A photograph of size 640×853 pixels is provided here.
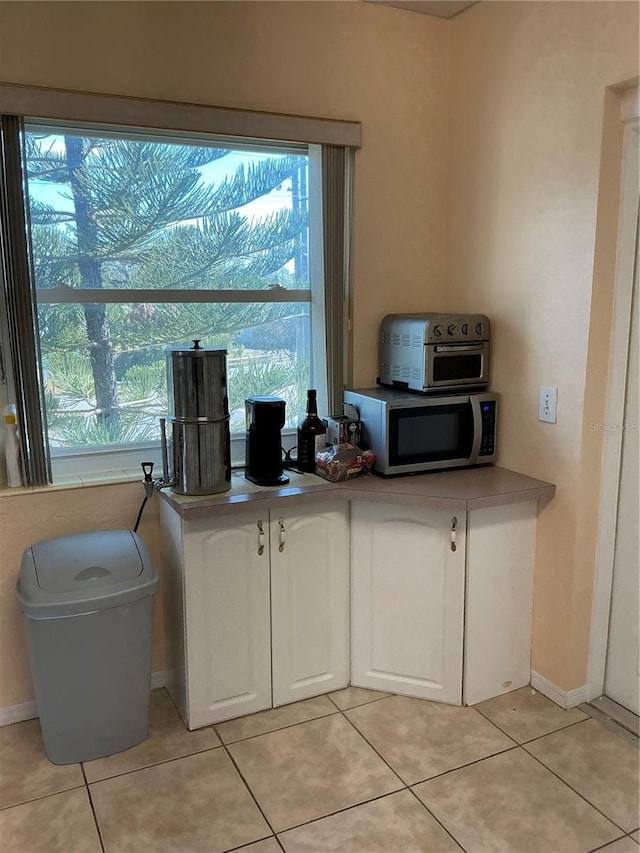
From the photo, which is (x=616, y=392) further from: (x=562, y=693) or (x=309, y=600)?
Result: (x=309, y=600)

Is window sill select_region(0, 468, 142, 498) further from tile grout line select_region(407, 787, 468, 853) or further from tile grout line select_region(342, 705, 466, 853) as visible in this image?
tile grout line select_region(407, 787, 468, 853)

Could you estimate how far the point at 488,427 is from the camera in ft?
8.96

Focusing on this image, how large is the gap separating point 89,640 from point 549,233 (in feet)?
6.81

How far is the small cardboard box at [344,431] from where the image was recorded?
269cm

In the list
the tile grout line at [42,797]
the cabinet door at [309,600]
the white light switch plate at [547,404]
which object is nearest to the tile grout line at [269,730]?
the cabinet door at [309,600]

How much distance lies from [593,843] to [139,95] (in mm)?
2742

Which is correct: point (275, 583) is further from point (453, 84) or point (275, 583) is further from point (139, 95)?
point (453, 84)

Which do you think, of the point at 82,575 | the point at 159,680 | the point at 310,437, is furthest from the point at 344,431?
the point at 159,680

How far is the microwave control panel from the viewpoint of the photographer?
8.90ft

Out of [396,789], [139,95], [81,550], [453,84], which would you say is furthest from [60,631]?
[453,84]

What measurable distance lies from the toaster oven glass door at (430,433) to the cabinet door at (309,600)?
32cm

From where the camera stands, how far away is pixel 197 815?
6.69ft

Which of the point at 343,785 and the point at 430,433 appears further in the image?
the point at 430,433

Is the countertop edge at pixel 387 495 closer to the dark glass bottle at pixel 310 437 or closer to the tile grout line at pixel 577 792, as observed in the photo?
the dark glass bottle at pixel 310 437
